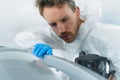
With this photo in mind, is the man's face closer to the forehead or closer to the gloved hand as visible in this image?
the forehead

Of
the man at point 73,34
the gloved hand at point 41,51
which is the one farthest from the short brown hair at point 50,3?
the gloved hand at point 41,51

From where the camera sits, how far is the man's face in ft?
5.97

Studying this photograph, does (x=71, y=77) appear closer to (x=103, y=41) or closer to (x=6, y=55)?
(x=6, y=55)

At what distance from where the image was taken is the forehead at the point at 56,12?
181 cm

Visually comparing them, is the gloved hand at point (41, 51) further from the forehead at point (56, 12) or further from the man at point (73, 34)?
the forehead at point (56, 12)

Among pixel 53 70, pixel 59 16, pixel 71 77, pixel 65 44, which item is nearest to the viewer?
pixel 71 77

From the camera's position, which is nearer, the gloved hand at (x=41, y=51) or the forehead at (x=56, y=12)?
the gloved hand at (x=41, y=51)

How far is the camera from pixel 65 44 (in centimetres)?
211

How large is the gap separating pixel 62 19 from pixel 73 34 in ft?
0.52

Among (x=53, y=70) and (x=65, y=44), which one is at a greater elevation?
(x=53, y=70)

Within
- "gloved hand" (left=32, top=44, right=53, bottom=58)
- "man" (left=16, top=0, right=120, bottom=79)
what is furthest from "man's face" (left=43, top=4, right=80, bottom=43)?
"gloved hand" (left=32, top=44, right=53, bottom=58)

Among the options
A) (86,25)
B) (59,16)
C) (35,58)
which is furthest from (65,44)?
(35,58)

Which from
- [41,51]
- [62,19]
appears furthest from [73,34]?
[41,51]

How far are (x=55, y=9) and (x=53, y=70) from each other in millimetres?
693
